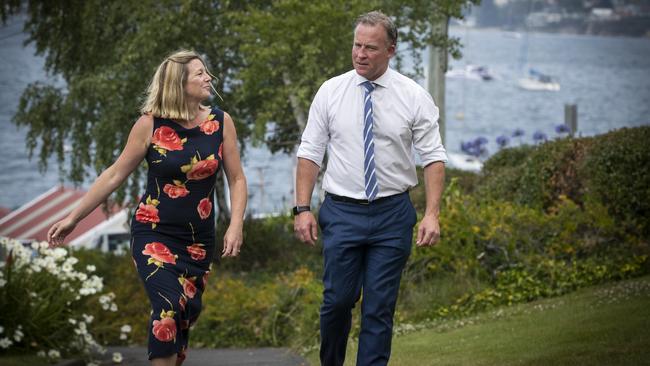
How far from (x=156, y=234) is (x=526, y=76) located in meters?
128

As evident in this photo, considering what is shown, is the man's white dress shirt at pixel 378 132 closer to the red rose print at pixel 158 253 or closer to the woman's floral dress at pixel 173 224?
the woman's floral dress at pixel 173 224

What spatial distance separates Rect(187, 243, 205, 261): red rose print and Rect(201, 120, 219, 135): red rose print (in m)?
0.65

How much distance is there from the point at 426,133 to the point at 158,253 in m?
1.65

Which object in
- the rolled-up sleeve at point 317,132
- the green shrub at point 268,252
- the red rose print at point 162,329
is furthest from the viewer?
the green shrub at point 268,252

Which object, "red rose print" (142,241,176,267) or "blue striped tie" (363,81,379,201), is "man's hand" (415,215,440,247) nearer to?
"blue striped tie" (363,81,379,201)

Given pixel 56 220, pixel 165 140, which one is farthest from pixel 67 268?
pixel 56 220

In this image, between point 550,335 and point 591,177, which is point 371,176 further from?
point 591,177

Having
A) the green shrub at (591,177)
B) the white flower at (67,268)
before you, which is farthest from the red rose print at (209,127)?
the green shrub at (591,177)

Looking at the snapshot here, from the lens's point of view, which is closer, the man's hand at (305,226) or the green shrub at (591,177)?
the man's hand at (305,226)

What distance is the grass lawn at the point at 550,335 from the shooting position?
759 cm

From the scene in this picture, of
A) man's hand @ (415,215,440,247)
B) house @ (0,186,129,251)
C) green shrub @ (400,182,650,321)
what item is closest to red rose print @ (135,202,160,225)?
man's hand @ (415,215,440,247)

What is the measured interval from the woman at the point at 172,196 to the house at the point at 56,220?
20210 mm

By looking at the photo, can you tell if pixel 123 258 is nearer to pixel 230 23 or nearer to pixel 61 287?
pixel 230 23

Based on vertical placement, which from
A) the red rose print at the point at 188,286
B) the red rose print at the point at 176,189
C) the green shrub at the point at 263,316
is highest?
the red rose print at the point at 176,189
